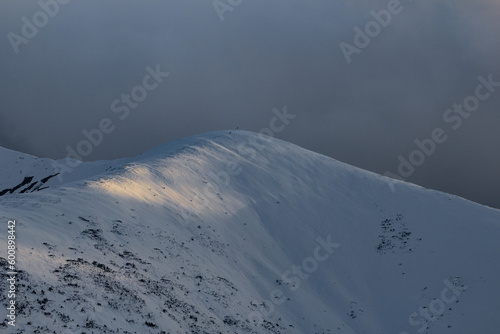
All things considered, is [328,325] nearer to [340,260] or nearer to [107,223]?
[340,260]

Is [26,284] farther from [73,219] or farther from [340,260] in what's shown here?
[340,260]

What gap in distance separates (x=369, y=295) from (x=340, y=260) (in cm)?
380

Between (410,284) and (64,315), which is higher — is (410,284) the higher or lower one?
the lower one

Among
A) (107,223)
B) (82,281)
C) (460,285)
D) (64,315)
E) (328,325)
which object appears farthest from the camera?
(460,285)

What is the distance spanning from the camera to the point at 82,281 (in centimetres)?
1670

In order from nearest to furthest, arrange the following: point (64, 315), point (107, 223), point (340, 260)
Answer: point (64, 315) → point (107, 223) → point (340, 260)

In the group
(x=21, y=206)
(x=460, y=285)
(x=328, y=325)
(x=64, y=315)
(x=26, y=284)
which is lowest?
(x=328, y=325)

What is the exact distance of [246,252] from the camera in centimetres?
2908

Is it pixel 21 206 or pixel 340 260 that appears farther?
pixel 340 260

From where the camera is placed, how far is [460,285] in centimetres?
2781

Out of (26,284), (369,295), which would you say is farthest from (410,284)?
(26,284)

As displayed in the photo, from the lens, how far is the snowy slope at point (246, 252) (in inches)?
670

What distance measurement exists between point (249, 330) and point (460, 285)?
16.3 m

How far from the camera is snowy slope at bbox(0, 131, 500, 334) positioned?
55.8 ft
